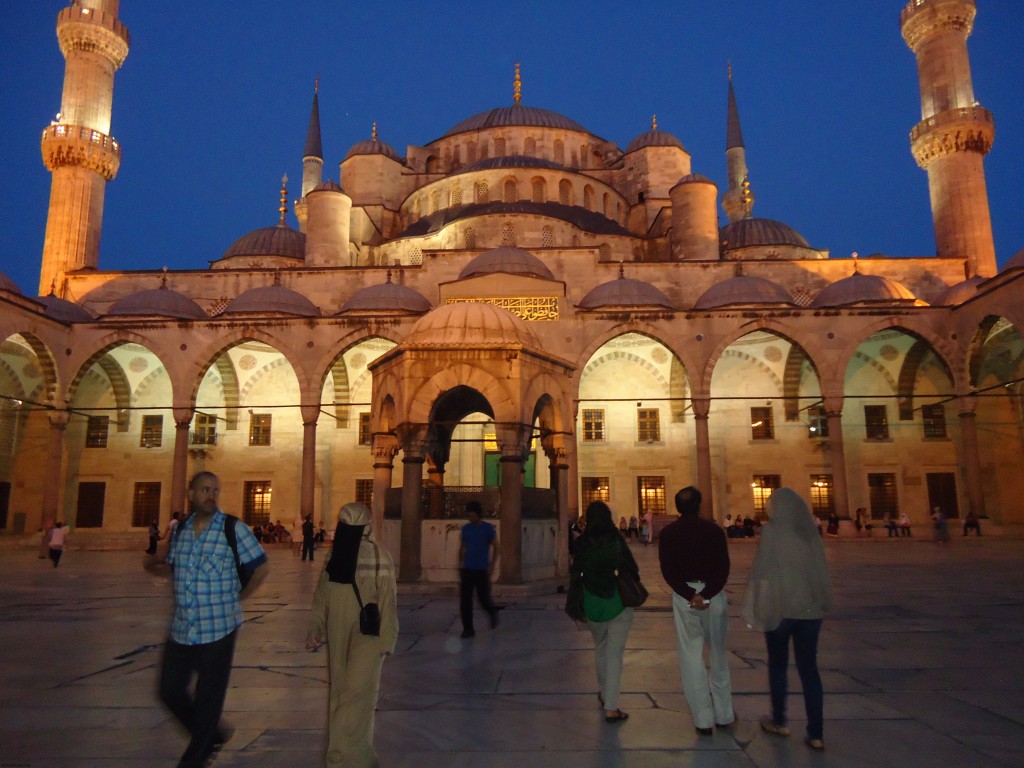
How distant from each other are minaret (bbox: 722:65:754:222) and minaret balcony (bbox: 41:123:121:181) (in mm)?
23165

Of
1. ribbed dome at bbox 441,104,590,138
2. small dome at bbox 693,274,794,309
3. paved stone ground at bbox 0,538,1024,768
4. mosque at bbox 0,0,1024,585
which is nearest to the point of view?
paved stone ground at bbox 0,538,1024,768

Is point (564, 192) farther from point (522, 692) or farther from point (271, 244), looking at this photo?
point (522, 692)

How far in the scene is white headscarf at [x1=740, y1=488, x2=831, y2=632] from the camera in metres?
3.18

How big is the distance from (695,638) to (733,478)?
1934 centimetres

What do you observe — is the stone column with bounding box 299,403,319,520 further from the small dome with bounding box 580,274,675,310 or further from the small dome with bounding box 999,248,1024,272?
the small dome with bounding box 999,248,1024,272

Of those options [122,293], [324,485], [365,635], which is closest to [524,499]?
[365,635]

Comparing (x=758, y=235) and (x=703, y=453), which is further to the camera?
(x=758, y=235)

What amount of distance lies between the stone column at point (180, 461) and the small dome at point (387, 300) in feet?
15.6

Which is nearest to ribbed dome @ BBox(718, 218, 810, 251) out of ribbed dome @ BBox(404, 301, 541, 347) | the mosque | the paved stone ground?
the mosque

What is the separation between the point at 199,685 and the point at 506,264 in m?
17.9

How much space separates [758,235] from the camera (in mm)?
27031

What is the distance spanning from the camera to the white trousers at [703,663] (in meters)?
3.25

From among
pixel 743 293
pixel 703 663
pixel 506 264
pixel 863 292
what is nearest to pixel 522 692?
pixel 703 663

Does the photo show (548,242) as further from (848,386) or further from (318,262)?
(848,386)
